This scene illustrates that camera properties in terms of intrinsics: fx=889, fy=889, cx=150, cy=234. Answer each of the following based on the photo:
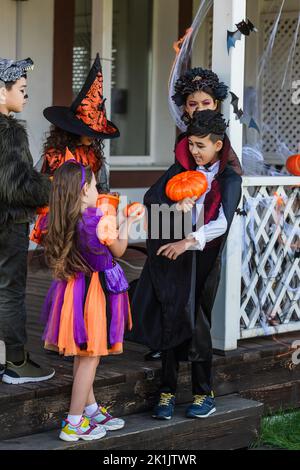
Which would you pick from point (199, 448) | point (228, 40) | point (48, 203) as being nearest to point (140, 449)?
point (199, 448)

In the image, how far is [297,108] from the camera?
8.44 metres

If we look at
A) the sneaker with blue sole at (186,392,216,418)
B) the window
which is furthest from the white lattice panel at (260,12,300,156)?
the sneaker with blue sole at (186,392,216,418)

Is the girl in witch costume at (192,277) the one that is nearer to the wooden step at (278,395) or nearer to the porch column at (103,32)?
the wooden step at (278,395)

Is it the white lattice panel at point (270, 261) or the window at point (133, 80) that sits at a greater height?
the window at point (133, 80)

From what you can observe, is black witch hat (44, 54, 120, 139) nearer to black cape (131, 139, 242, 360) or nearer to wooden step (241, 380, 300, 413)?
black cape (131, 139, 242, 360)

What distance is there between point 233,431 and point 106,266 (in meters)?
1.32

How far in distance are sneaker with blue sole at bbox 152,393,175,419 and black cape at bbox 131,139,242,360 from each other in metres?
0.25

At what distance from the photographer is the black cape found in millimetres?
4285

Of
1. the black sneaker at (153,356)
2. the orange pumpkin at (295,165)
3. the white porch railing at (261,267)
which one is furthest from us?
the orange pumpkin at (295,165)

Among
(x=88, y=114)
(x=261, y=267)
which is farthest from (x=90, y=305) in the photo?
(x=261, y=267)

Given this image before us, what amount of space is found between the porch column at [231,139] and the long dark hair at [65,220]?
1.30 m

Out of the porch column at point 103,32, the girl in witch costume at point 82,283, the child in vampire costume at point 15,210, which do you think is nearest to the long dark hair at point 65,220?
the girl in witch costume at point 82,283

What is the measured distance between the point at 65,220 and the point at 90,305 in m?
0.39

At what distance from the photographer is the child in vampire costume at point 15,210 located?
4020 millimetres
